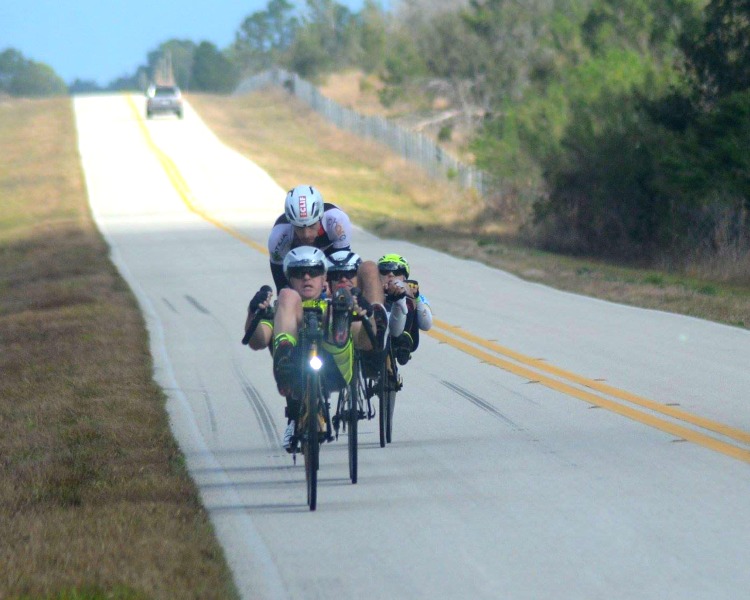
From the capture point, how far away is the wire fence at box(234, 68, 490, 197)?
139 feet

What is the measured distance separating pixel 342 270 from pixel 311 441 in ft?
4.71

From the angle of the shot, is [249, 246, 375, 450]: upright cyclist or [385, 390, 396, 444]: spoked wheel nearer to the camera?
[249, 246, 375, 450]: upright cyclist

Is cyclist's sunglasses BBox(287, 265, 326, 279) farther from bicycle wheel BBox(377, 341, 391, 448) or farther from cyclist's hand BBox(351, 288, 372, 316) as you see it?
bicycle wheel BBox(377, 341, 391, 448)

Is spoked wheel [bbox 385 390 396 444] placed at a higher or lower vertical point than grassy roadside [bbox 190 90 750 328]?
higher

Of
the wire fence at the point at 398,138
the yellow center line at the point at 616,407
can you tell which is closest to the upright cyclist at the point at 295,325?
the yellow center line at the point at 616,407

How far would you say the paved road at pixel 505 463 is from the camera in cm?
600

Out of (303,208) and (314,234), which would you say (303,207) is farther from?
(314,234)

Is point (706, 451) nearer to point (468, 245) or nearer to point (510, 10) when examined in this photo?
point (468, 245)

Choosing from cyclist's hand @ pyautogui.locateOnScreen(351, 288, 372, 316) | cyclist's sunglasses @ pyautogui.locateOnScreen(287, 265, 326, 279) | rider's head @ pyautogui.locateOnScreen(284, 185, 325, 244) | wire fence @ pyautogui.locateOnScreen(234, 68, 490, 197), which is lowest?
wire fence @ pyautogui.locateOnScreen(234, 68, 490, 197)

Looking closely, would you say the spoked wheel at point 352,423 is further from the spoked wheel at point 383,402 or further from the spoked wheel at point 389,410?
the spoked wheel at point 389,410

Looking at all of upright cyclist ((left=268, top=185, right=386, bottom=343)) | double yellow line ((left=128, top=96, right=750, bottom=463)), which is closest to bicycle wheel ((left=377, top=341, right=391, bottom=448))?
upright cyclist ((left=268, top=185, right=386, bottom=343))

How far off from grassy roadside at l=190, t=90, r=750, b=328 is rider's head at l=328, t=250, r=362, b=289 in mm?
7717

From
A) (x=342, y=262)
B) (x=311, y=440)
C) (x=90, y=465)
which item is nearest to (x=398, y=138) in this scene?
(x=342, y=262)

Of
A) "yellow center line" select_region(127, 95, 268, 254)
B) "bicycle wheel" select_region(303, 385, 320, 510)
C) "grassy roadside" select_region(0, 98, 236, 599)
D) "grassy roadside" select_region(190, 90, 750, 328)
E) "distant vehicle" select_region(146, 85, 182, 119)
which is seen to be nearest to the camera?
"grassy roadside" select_region(0, 98, 236, 599)
